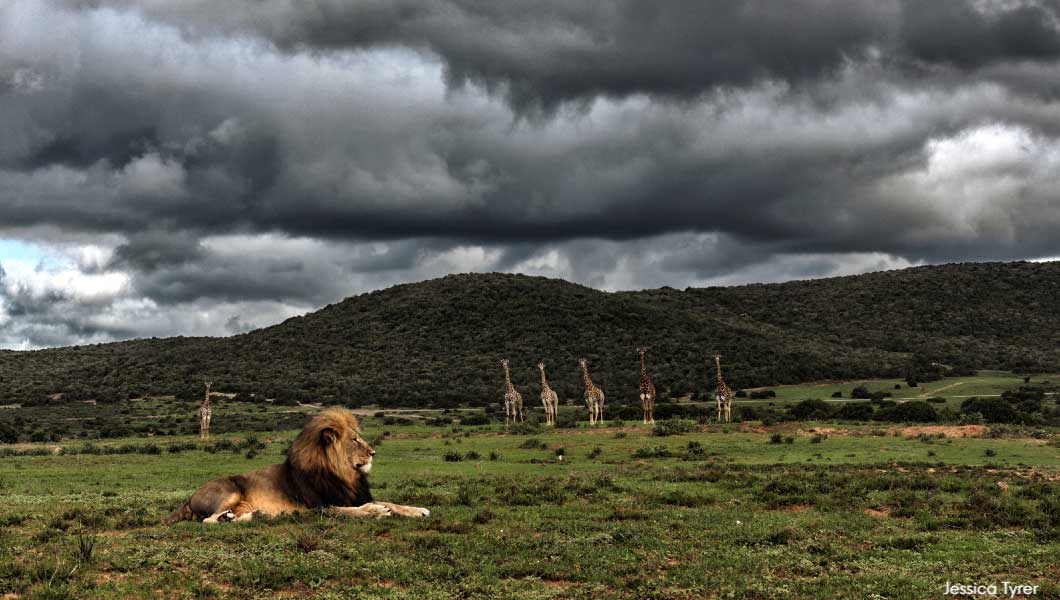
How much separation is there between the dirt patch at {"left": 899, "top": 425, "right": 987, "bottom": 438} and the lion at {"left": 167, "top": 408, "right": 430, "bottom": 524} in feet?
83.8

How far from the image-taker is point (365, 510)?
546 inches

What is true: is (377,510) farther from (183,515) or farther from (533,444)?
(533,444)

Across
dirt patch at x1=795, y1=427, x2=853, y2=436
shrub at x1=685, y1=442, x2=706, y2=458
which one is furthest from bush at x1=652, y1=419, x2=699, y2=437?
dirt patch at x1=795, y1=427, x2=853, y2=436

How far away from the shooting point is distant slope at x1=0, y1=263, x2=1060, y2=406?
76250mm

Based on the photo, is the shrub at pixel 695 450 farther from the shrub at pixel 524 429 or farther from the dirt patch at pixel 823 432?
the shrub at pixel 524 429

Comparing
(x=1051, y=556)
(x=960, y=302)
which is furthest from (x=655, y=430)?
(x=960, y=302)

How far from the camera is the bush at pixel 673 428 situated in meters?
34.9

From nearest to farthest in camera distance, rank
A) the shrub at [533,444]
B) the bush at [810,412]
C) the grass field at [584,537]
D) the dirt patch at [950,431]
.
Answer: the grass field at [584,537] < the shrub at [533,444] < the dirt patch at [950,431] < the bush at [810,412]

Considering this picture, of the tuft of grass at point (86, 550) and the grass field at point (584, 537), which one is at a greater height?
the tuft of grass at point (86, 550)

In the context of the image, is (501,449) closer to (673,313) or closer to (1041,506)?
(1041,506)

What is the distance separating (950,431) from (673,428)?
10936mm

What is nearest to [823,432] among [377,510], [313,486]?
[377,510]

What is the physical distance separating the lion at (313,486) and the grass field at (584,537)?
1.71 ft

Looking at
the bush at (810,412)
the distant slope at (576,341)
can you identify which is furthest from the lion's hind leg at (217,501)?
the distant slope at (576,341)
